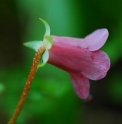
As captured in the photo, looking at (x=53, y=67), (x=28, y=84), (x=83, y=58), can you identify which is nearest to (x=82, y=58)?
(x=83, y=58)

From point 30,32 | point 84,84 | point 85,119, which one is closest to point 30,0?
point 30,32

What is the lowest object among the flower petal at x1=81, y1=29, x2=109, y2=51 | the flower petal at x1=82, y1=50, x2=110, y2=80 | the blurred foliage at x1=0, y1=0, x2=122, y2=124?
the blurred foliage at x1=0, y1=0, x2=122, y2=124

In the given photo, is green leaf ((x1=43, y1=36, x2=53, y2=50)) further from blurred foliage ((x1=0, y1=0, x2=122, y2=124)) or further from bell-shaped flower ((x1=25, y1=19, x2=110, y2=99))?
blurred foliage ((x1=0, y1=0, x2=122, y2=124))

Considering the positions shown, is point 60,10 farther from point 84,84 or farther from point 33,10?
point 84,84

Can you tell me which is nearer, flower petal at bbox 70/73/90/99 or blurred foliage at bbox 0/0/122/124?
flower petal at bbox 70/73/90/99

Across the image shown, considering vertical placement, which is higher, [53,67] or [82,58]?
[82,58]

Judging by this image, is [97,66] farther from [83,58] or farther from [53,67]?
[53,67]

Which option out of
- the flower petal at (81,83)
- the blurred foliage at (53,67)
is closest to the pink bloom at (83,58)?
the flower petal at (81,83)

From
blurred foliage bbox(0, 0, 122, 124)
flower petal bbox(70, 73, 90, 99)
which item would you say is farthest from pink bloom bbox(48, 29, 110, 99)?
blurred foliage bbox(0, 0, 122, 124)
